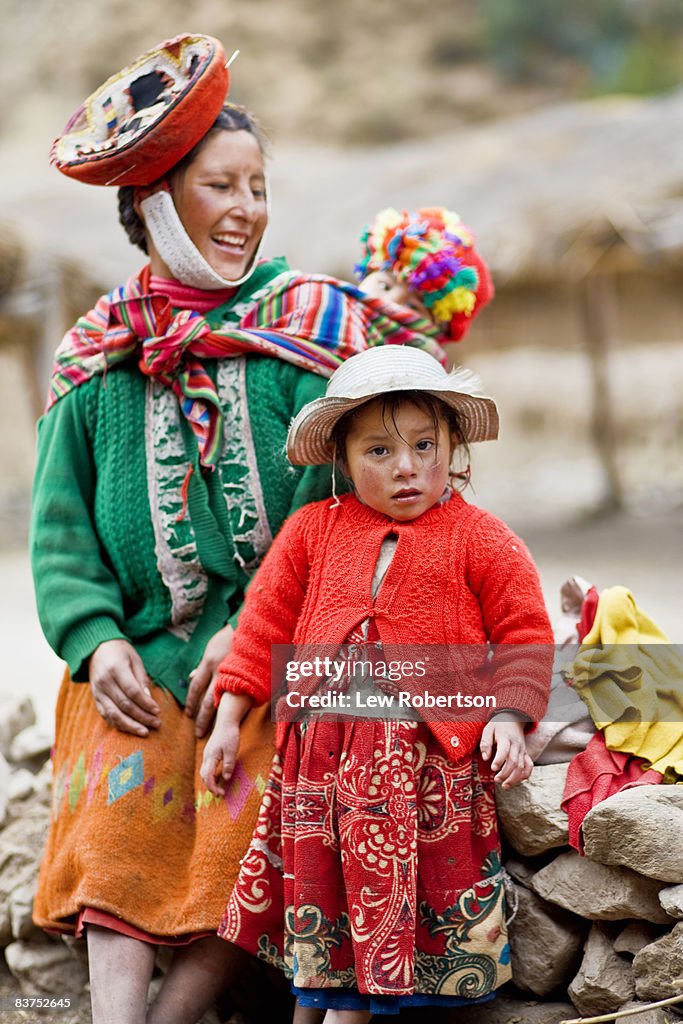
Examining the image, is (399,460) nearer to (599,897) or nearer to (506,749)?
(506,749)

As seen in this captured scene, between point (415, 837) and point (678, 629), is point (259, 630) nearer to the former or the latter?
point (415, 837)

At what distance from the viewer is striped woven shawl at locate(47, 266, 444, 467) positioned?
8.54 feet

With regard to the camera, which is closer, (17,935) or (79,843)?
(79,843)

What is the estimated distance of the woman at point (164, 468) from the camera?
2.54 metres

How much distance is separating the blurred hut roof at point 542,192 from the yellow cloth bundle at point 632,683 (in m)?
5.60

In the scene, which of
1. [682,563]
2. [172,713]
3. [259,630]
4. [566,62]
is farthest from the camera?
[566,62]

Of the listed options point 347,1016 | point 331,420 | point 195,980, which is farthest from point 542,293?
point 347,1016

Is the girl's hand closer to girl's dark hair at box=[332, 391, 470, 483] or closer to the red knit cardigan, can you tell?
the red knit cardigan

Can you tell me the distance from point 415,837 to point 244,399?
1.01 metres

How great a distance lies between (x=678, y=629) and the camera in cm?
567

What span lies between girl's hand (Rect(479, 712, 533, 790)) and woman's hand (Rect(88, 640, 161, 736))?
0.75 m

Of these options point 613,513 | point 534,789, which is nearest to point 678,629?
point 534,789

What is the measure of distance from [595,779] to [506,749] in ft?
0.82

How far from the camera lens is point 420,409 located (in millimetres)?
2322
